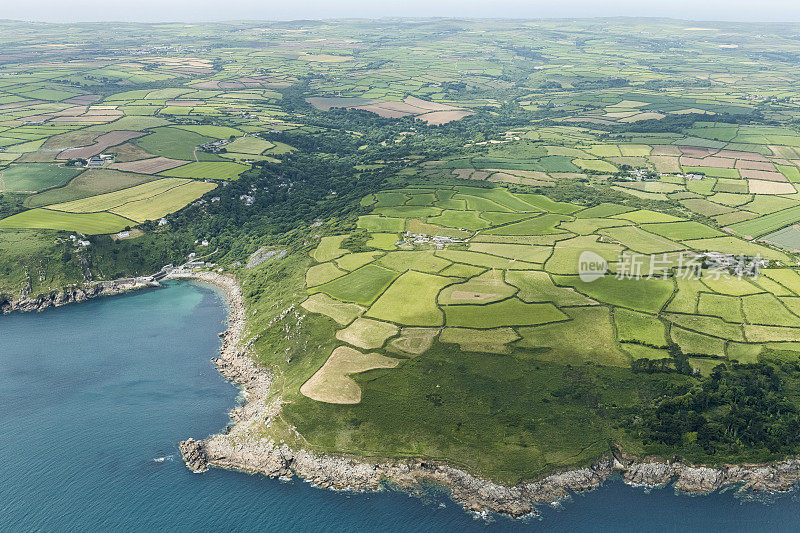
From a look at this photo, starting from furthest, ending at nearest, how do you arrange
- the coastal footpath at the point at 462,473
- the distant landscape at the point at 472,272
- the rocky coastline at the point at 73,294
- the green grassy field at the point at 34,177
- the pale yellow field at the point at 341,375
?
the green grassy field at the point at 34,177, the rocky coastline at the point at 73,294, the pale yellow field at the point at 341,375, the distant landscape at the point at 472,272, the coastal footpath at the point at 462,473

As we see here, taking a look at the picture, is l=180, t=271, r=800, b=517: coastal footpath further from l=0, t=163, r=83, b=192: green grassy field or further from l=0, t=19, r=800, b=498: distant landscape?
l=0, t=163, r=83, b=192: green grassy field

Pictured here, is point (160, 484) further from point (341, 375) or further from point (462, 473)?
point (462, 473)

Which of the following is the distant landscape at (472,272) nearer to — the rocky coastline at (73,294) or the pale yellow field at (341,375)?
the pale yellow field at (341,375)

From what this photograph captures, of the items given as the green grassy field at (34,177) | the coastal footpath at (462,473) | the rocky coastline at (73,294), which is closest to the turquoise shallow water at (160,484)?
the coastal footpath at (462,473)

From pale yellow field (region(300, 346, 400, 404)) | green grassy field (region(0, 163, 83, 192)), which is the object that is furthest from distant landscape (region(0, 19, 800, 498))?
green grassy field (region(0, 163, 83, 192))

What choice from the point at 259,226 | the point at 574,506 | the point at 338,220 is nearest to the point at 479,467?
the point at 574,506
